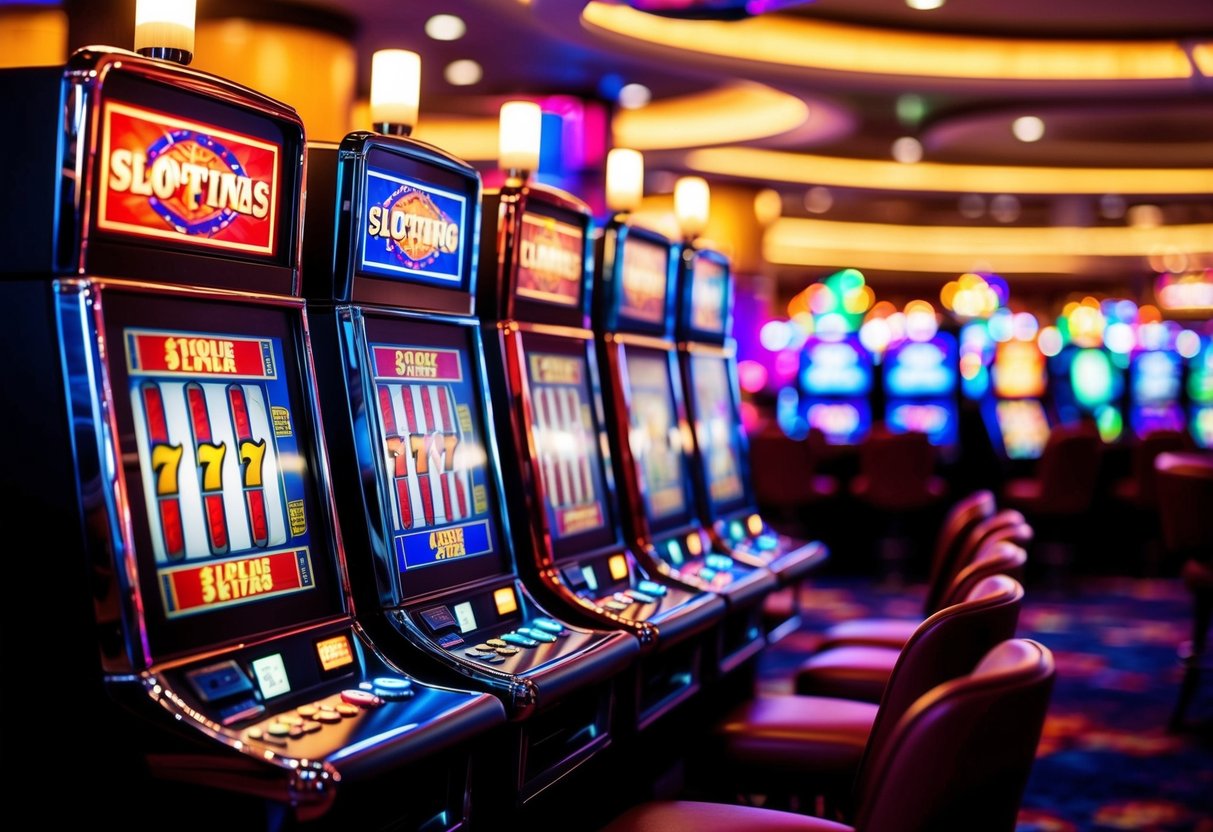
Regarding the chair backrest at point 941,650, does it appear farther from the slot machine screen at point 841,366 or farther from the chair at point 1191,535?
the slot machine screen at point 841,366

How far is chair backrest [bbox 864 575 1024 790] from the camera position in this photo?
5.69 ft

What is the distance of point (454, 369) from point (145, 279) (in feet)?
2.59

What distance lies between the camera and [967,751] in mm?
1349

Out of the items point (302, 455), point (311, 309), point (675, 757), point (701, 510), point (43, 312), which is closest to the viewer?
point (43, 312)

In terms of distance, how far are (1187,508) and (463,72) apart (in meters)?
4.70

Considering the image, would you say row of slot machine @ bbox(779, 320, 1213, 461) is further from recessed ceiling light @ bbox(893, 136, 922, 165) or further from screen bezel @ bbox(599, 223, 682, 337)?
screen bezel @ bbox(599, 223, 682, 337)

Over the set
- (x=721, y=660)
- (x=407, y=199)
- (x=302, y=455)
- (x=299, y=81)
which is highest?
(x=299, y=81)

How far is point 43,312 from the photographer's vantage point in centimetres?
145

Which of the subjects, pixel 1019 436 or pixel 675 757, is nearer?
pixel 675 757

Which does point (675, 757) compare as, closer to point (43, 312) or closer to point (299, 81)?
point (43, 312)

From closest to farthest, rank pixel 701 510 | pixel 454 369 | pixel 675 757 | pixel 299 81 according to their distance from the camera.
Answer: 1. pixel 454 369
2. pixel 675 757
3. pixel 701 510
4. pixel 299 81

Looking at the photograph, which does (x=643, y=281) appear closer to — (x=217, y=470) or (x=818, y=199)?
(x=217, y=470)

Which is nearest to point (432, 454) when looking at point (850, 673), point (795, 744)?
point (795, 744)

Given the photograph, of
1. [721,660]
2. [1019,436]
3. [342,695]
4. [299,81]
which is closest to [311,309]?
[342,695]
